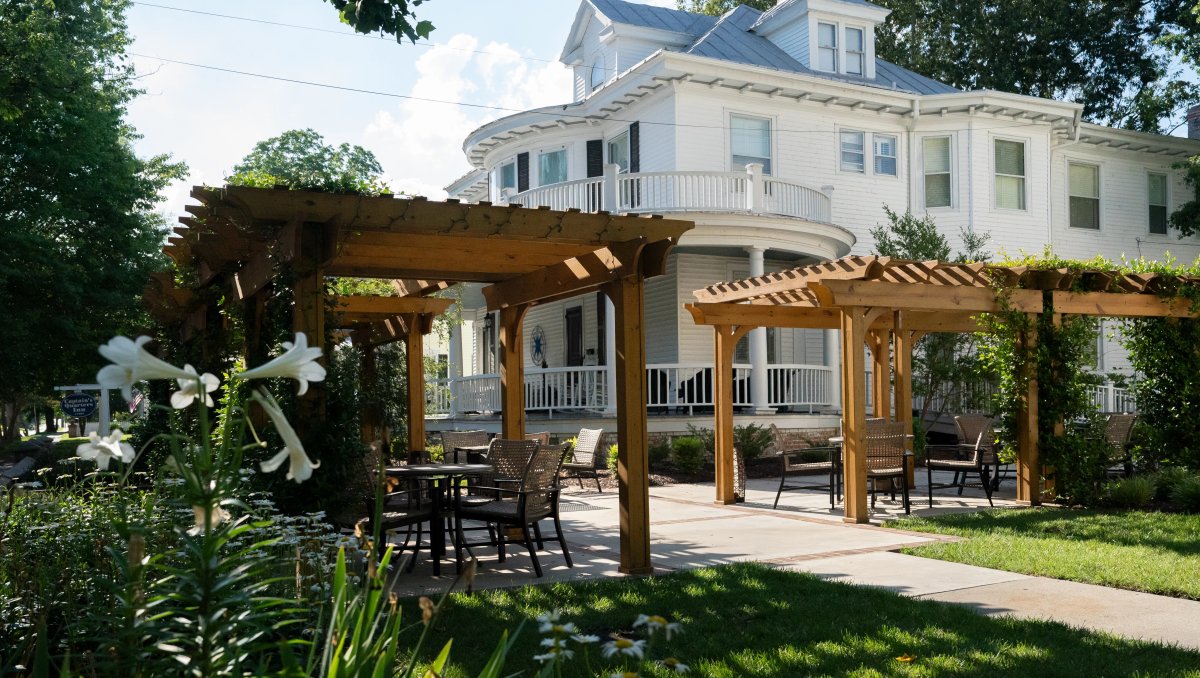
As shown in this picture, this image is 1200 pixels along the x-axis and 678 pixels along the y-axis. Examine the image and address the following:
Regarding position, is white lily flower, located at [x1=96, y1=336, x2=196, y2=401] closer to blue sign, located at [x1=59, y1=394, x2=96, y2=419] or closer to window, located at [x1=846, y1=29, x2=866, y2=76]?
window, located at [x1=846, y1=29, x2=866, y2=76]

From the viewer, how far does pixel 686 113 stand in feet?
61.3

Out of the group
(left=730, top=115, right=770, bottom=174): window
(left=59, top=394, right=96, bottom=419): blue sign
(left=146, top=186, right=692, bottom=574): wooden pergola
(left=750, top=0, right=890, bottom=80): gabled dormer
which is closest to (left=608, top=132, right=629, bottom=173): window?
(left=730, top=115, right=770, bottom=174): window

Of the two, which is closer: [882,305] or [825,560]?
[825,560]

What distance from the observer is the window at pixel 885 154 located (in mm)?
20922

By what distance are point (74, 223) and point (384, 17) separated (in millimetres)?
20283

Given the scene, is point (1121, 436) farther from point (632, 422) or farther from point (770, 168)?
point (770, 168)

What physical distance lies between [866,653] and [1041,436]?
7.75 metres

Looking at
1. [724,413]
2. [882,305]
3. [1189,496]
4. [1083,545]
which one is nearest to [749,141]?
[724,413]

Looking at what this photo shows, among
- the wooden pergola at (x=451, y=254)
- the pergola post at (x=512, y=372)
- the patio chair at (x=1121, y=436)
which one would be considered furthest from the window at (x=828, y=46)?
the wooden pergola at (x=451, y=254)

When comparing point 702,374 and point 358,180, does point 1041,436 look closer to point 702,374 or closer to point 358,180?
point 702,374

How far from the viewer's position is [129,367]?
189 cm

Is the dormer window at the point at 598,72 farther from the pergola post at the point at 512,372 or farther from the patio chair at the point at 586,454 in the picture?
the pergola post at the point at 512,372

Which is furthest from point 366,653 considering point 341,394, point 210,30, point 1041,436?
point 210,30

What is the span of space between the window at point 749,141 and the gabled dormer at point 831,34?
2700 mm
